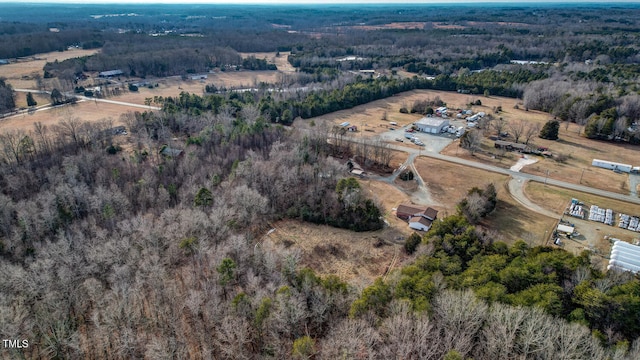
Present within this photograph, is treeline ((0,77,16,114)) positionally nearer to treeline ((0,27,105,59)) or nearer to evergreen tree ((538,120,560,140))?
treeline ((0,27,105,59))

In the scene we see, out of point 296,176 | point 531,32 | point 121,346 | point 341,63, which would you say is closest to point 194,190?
point 296,176

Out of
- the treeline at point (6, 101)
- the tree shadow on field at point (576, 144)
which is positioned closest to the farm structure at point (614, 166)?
the tree shadow on field at point (576, 144)

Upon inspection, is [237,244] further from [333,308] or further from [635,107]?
[635,107]

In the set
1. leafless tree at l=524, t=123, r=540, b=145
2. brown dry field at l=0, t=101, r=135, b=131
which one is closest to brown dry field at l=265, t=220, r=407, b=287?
leafless tree at l=524, t=123, r=540, b=145

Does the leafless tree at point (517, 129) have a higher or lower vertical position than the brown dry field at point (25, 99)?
lower

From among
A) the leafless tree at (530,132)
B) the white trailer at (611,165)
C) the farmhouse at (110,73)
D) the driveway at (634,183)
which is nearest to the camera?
the driveway at (634,183)

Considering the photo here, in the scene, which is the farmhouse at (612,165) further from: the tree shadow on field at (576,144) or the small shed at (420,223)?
the small shed at (420,223)
